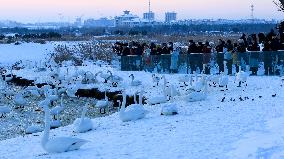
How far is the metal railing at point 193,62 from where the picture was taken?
25.7 m

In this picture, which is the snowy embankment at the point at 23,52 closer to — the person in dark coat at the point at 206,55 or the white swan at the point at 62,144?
the person in dark coat at the point at 206,55

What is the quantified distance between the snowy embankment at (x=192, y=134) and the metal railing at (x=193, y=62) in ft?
19.7

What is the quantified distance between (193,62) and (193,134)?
46.3 ft

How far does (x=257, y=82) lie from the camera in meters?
24.2

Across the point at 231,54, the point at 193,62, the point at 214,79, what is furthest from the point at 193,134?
the point at 193,62

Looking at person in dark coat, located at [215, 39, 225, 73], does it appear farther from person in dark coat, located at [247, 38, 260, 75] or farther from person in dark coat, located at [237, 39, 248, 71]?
person in dark coat, located at [247, 38, 260, 75]

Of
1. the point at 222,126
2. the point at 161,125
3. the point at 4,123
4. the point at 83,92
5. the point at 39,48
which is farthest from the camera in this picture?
the point at 39,48

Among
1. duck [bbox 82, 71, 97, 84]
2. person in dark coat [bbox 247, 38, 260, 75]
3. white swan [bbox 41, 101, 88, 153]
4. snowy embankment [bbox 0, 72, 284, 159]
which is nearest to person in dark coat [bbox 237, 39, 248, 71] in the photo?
person in dark coat [bbox 247, 38, 260, 75]

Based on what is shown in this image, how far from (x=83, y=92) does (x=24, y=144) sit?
13096 mm

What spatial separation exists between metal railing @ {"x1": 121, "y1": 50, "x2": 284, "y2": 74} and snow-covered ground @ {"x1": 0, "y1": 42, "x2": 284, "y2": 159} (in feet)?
18.1

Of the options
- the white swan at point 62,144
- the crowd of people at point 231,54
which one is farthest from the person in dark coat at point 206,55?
the white swan at point 62,144

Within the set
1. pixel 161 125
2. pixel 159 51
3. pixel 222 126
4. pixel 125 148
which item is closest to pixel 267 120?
pixel 222 126

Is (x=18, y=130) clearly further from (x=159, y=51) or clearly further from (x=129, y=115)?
(x=159, y=51)

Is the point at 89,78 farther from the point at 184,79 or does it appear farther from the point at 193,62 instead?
the point at 184,79
